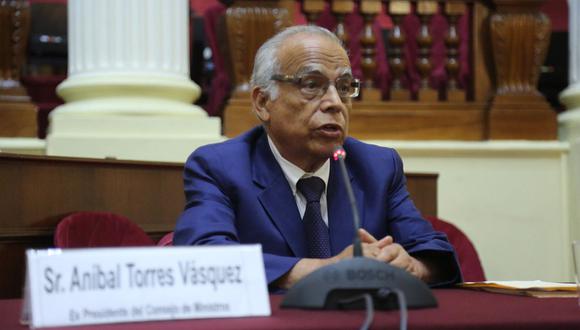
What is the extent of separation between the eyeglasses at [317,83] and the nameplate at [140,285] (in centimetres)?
90

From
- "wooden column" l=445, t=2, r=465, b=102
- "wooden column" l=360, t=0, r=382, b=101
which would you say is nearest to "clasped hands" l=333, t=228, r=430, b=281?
"wooden column" l=360, t=0, r=382, b=101

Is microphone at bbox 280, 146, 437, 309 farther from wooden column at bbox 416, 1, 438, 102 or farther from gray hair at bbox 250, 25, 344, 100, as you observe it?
wooden column at bbox 416, 1, 438, 102

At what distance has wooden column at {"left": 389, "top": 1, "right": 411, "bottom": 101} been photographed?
4578 mm

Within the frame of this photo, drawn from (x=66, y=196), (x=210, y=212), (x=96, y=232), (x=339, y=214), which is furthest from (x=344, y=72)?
(x=66, y=196)

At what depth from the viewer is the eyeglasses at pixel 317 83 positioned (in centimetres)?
225

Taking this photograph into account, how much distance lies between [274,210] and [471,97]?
2684 millimetres

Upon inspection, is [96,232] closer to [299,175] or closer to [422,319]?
[299,175]

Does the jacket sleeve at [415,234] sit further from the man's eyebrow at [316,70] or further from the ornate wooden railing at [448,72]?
the ornate wooden railing at [448,72]

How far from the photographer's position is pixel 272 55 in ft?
7.58

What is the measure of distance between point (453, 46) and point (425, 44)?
0.47ft

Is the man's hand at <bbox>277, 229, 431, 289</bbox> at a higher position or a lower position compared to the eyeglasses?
lower

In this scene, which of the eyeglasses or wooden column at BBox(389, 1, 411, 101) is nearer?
the eyeglasses

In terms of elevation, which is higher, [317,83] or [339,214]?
[317,83]

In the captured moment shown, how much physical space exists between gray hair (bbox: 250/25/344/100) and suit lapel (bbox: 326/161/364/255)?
0.27 m
